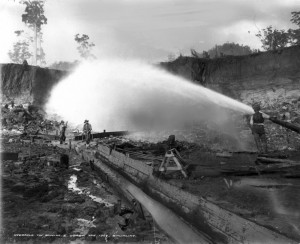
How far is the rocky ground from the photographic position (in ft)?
20.6

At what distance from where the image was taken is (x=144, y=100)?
1045 inches

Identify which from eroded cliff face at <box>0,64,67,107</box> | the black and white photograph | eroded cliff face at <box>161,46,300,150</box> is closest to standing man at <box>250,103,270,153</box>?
the black and white photograph

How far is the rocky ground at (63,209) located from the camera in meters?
6.29

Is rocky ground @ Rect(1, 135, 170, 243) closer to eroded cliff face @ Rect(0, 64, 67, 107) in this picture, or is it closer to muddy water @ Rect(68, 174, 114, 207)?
muddy water @ Rect(68, 174, 114, 207)

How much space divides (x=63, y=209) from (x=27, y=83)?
29.5m

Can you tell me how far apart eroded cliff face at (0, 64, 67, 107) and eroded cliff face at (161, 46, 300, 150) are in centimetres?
1601

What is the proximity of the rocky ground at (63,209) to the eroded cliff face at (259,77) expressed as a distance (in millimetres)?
11491

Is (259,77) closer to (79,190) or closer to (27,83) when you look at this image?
(79,190)

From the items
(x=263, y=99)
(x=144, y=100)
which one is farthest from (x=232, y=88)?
(x=144, y=100)

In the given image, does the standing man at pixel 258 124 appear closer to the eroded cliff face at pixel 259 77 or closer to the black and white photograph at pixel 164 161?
the black and white photograph at pixel 164 161

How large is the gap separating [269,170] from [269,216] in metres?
3.01

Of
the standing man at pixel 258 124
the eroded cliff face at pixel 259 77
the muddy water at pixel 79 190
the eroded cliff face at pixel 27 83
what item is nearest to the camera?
the muddy water at pixel 79 190

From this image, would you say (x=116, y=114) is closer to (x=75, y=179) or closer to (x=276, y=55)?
(x=276, y=55)

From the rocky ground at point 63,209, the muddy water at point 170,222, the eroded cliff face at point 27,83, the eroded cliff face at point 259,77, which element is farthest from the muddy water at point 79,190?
the eroded cliff face at point 27,83
